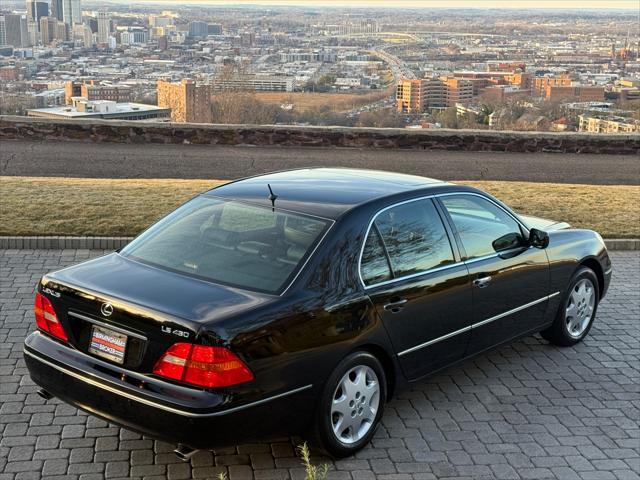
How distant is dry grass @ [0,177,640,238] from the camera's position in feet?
34.2

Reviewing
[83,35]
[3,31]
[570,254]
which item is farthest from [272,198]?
[83,35]

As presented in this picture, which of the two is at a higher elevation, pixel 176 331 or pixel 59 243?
pixel 176 331

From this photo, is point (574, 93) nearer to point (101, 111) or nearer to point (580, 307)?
point (101, 111)

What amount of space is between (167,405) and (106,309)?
0.63m

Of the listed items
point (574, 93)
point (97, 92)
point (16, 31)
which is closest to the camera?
point (97, 92)

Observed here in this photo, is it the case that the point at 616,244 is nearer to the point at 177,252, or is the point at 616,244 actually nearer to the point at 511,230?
the point at 511,230

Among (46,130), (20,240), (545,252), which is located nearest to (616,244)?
(545,252)

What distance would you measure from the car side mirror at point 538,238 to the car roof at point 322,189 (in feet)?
2.93

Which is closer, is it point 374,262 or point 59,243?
point 374,262

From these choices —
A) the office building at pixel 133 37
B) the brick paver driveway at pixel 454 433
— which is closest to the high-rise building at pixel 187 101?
the brick paver driveway at pixel 454 433

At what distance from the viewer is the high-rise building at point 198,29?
56.5 m

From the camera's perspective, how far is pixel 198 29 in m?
58.1

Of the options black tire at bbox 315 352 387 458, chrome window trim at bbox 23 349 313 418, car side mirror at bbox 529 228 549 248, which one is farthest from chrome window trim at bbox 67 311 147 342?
car side mirror at bbox 529 228 549 248

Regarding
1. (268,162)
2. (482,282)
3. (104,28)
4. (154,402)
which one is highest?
(104,28)
